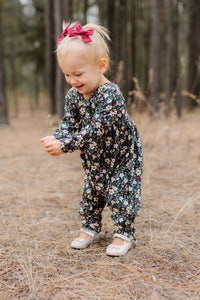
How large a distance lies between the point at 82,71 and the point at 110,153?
0.51m

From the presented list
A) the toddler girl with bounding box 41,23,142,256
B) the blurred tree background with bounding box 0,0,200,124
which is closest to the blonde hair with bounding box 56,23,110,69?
the toddler girl with bounding box 41,23,142,256

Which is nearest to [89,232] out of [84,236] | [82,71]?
[84,236]

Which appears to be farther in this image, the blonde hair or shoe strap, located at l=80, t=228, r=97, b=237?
shoe strap, located at l=80, t=228, r=97, b=237

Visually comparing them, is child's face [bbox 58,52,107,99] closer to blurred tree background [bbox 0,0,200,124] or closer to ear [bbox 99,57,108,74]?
ear [bbox 99,57,108,74]

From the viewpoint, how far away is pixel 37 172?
3.70 meters

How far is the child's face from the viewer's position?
5.07ft

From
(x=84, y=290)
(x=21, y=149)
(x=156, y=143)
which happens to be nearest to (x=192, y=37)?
(x=156, y=143)

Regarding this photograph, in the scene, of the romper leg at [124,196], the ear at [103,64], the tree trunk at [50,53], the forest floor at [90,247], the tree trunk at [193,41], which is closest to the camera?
the forest floor at [90,247]

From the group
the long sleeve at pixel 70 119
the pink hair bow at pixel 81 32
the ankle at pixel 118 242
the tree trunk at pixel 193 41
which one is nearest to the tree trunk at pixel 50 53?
the tree trunk at pixel 193 41

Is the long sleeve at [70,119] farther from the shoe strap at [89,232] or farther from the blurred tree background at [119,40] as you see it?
the blurred tree background at [119,40]

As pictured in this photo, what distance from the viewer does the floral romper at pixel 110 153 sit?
1661 millimetres

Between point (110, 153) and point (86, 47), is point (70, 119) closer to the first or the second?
point (110, 153)

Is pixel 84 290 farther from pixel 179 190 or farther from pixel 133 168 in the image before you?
pixel 179 190

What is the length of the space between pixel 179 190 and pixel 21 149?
3.21 m
